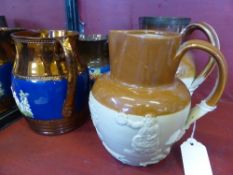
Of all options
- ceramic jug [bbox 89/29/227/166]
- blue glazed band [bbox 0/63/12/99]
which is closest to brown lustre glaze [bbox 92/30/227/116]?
ceramic jug [bbox 89/29/227/166]

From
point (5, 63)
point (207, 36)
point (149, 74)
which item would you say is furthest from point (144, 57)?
point (5, 63)

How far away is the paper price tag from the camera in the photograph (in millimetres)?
365

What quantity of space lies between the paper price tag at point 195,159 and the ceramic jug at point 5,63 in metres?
0.40

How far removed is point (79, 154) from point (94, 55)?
0.70 feet

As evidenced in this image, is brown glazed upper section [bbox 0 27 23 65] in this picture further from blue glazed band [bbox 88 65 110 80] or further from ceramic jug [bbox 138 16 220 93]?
ceramic jug [bbox 138 16 220 93]

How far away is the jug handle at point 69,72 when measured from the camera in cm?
40

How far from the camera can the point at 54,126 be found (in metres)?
0.46

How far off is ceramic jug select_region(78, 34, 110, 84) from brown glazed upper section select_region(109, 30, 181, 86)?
15 cm

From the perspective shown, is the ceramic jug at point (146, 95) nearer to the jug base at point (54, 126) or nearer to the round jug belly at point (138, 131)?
the round jug belly at point (138, 131)

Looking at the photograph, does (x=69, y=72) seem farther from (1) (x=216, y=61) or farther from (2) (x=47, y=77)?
(1) (x=216, y=61)

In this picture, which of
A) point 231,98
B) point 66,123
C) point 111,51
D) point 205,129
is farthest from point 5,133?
point 231,98

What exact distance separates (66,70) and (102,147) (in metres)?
0.16

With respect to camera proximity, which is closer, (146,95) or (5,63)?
(146,95)

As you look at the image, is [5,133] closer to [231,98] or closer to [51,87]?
[51,87]
